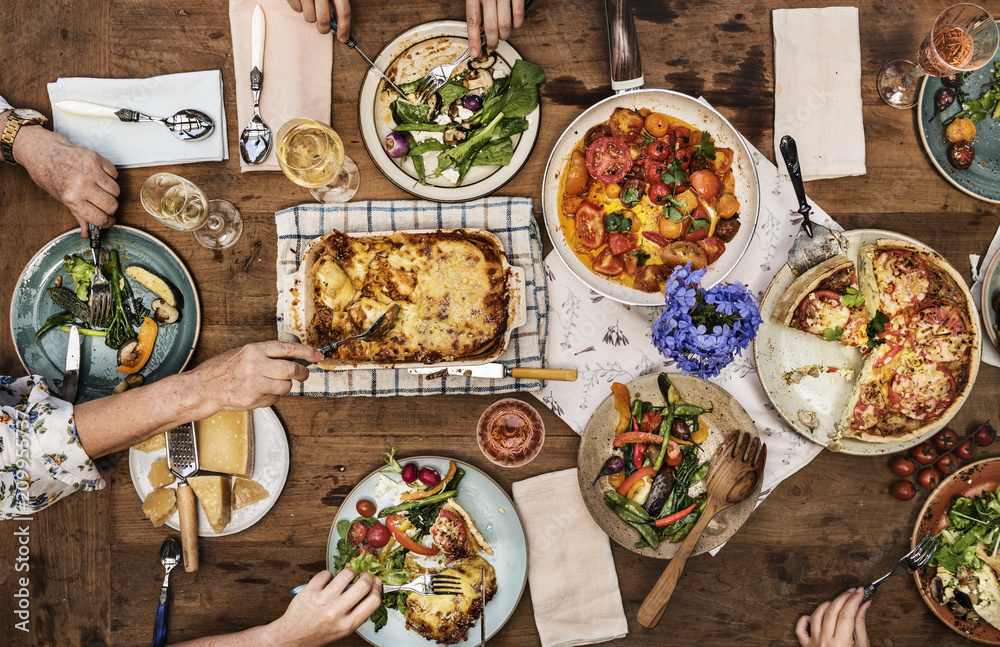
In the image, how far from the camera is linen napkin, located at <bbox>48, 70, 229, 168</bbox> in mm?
3004

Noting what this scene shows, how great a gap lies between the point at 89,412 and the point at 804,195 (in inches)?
151

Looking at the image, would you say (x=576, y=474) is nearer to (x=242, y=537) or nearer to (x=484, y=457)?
(x=484, y=457)

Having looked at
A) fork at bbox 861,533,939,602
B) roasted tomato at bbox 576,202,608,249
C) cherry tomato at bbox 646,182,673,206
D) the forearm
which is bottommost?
fork at bbox 861,533,939,602

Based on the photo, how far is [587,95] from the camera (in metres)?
3.02

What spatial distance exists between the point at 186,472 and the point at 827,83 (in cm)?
407

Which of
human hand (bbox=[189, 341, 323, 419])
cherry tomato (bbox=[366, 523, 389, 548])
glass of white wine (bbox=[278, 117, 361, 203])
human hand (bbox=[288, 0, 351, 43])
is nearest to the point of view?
human hand (bbox=[189, 341, 323, 419])

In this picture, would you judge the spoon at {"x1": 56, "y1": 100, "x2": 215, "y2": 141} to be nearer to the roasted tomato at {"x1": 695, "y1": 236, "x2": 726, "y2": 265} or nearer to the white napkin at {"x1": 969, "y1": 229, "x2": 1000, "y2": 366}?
the roasted tomato at {"x1": 695, "y1": 236, "x2": 726, "y2": 265}

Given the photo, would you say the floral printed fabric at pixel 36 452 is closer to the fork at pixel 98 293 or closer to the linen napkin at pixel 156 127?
the fork at pixel 98 293

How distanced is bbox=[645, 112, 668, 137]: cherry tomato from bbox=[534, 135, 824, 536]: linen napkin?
53 cm

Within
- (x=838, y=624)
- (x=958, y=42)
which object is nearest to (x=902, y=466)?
(x=838, y=624)

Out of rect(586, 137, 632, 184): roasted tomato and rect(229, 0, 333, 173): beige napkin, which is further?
rect(229, 0, 333, 173): beige napkin

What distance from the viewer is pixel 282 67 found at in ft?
9.75

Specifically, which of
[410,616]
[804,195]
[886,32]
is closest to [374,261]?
→ [410,616]

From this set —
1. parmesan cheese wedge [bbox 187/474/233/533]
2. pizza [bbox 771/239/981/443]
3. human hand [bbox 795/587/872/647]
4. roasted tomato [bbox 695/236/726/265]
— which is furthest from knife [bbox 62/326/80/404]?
human hand [bbox 795/587/872/647]
